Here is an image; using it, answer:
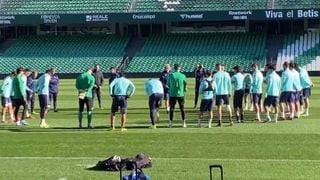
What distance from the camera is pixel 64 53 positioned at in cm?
6238

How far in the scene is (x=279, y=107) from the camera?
25.2m

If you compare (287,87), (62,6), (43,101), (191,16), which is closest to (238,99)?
(287,87)

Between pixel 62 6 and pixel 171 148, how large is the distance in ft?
163

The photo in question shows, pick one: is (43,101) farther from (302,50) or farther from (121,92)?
(302,50)

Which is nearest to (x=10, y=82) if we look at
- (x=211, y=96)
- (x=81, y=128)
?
(x=81, y=128)

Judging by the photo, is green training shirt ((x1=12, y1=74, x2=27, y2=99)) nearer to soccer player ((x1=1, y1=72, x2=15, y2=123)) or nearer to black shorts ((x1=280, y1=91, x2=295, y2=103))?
soccer player ((x1=1, y1=72, x2=15, y2=123))

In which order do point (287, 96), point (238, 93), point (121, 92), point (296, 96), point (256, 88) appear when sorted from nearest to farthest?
point (121, 92) → point (238, 93) → point (287, 96) → point (296, 96) → point (256, 88)

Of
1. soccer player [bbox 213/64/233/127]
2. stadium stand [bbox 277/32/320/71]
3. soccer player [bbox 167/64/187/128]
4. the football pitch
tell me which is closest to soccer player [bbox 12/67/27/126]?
the football pitch

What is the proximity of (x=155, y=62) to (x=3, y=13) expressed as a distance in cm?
1615

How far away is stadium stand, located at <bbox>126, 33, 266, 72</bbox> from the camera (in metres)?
57.2

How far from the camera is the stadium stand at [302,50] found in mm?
55000

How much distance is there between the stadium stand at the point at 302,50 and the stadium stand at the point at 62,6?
47.6ft

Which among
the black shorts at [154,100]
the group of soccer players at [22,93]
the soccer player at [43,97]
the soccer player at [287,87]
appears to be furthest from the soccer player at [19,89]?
the soccer player at [287,87]

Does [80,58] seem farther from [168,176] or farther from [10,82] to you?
[168,176]
